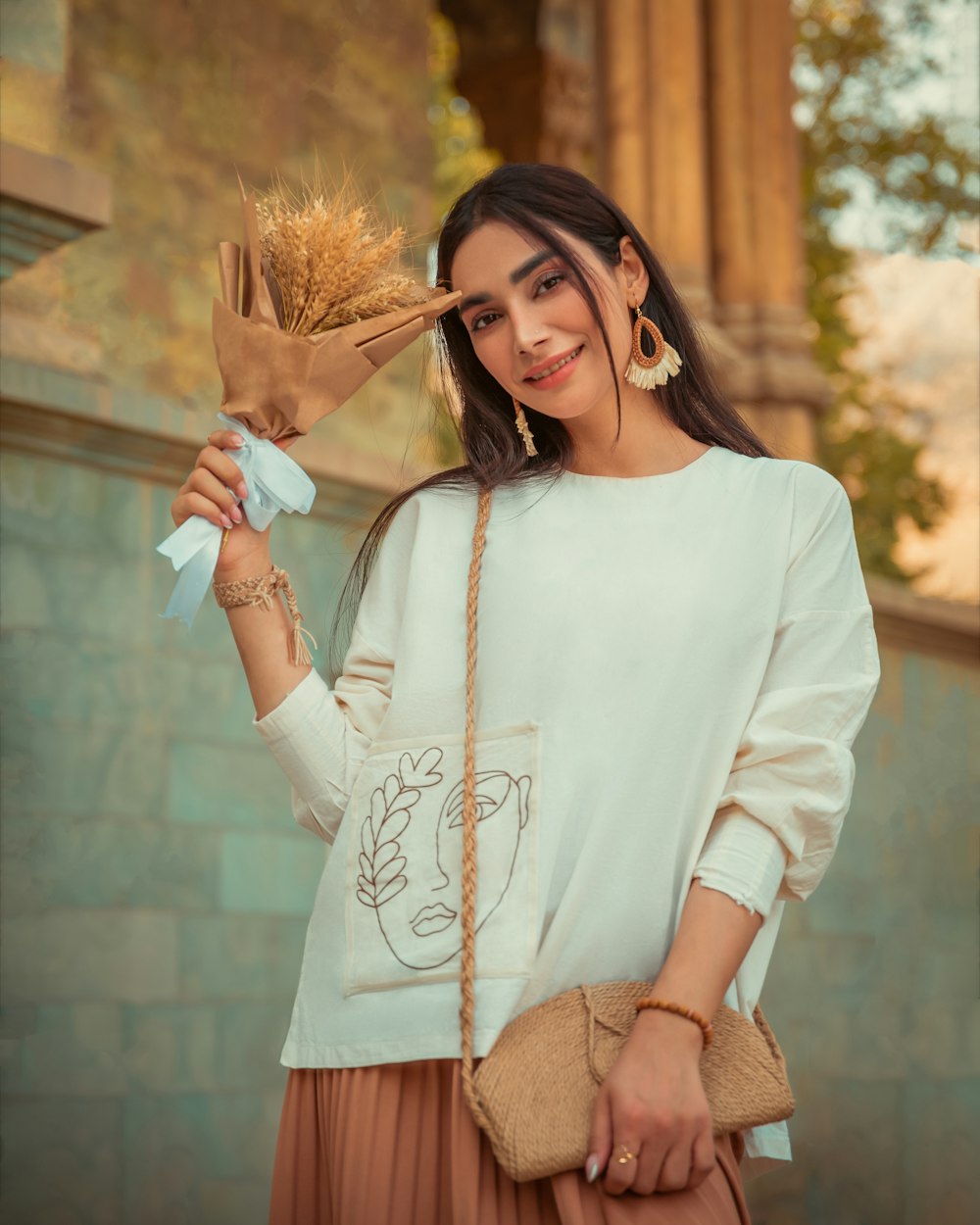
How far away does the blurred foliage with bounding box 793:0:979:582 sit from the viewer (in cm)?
1375

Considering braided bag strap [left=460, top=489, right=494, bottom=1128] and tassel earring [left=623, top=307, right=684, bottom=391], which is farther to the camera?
tassel earring [left=623, top=307, right=684, bottom=391]

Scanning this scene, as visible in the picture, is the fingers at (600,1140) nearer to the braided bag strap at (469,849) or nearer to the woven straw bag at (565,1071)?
the woven straw bag at (565,1071)

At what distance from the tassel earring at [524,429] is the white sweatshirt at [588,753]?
0.45ft

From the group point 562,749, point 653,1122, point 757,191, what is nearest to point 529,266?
point 562,749

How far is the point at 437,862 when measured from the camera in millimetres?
1999

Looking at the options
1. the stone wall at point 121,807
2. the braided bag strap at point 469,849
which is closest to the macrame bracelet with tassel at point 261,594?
the braided bag strap at point 469,849

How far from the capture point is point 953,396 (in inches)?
583

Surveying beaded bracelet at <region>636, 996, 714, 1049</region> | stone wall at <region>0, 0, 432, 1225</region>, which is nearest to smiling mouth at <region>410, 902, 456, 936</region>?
beaded bracelet at <region>636, 996, 714, 1049</region>

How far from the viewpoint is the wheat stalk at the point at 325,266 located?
2.11 m

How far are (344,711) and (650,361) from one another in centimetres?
73

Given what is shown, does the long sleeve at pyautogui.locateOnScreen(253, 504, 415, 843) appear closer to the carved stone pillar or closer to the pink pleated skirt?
the pink pleated skirt

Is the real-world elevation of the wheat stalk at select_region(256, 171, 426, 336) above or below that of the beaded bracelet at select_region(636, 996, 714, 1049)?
above

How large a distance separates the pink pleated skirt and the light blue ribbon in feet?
2.28

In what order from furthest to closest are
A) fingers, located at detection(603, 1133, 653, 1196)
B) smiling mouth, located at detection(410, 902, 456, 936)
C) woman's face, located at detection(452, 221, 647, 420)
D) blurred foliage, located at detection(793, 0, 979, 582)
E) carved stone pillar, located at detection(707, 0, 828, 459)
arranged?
blurred foliage, located at detection(793, 0, 979, 582) < carved stone pillar, located at detection(707, 0, 828, 459) < woman's face, located at detection(452, 221, 647, 420) < smiling mouth, located at detection(410, 902, 456, 936) < fingers, located at detection(603, 1133, 653, 1196)
